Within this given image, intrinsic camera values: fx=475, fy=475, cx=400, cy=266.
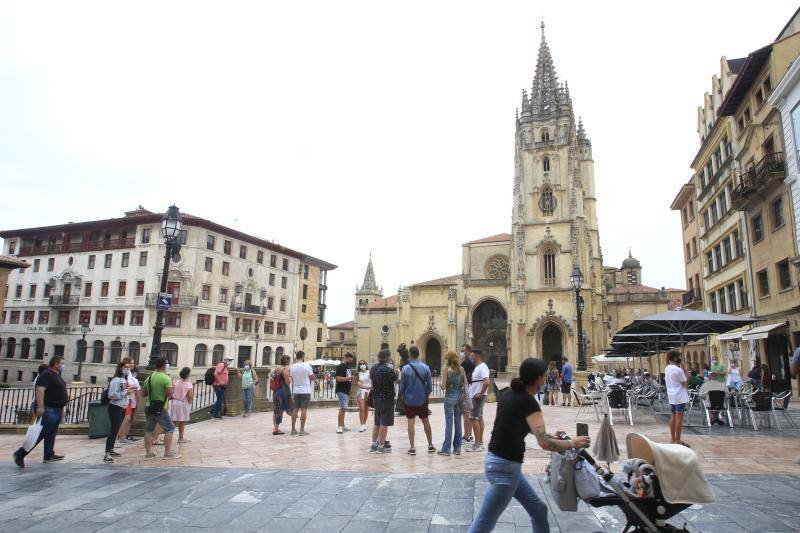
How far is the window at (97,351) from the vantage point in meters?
37.4

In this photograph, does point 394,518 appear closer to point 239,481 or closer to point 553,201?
point 239,481

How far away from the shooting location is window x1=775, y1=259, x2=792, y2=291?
1772 centimetres

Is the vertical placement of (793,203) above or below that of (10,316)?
above

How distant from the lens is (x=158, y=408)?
25.5 ft

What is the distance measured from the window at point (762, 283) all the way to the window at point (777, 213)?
2.30 metres

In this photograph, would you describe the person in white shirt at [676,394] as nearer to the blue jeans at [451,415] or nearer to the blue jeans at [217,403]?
the blue jeans at [451,415]

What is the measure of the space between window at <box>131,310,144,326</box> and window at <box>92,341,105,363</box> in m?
3.22

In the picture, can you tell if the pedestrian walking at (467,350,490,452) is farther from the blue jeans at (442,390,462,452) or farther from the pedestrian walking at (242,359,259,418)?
the pedestrian walking at (242,359,259,418)

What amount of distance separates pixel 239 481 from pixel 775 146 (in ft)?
70.5

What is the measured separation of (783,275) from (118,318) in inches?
1658

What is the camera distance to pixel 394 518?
15.4 ft

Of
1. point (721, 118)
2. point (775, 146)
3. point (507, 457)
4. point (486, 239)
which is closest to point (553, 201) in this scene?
point (486, 239)

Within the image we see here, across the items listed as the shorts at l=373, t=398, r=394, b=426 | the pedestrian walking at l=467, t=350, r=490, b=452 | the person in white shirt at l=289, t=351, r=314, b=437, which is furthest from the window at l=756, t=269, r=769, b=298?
the person in white shirt at l=289, t=351, r=314, b=437

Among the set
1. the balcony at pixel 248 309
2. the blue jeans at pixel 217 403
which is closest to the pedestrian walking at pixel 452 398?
the blue jeans at pixel 217 403
